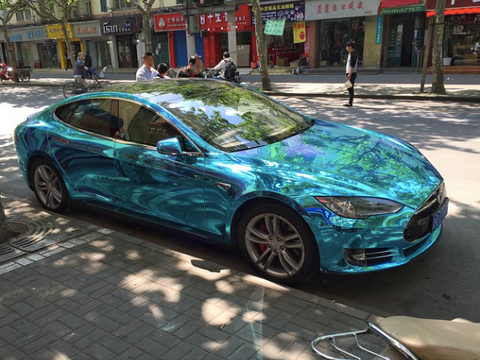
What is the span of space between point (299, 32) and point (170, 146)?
23575mm

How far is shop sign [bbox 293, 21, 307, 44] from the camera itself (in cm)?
2523

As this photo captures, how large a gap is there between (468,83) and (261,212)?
16725 millimetres

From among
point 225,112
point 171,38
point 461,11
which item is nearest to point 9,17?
point 171,38

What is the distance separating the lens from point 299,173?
3.35 metres

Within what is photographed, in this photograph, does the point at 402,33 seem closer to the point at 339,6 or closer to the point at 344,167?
the point at 339,6

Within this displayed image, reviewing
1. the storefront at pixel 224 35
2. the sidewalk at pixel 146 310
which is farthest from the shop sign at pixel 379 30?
the sidewalk at pixel 146 310

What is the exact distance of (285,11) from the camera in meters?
25.3

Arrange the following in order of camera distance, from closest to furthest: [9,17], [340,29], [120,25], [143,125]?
[143,125] → [340,29] → [9,17] → [120,25]

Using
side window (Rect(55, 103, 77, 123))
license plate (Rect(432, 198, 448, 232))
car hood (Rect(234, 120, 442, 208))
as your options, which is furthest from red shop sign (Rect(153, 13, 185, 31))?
license plate (Rect(432, 198, 448, 232))

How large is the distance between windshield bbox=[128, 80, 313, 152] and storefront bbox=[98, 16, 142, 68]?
98.5ft

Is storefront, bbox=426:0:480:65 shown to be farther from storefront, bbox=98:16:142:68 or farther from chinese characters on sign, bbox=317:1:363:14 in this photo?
storefront, bbox=98:16:142:68

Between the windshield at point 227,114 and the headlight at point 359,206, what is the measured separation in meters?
1.00

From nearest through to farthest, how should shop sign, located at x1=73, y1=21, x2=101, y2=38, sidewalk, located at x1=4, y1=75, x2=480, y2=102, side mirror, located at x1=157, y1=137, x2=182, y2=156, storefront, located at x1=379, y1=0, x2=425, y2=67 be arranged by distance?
side mirror, located at x1=157, y1=137, x2=182, y2=156 → sidewalk, located at x1=4, y1=75, x2=480, y2=102 → storefront, located at x1=379, y1=0, x2=425, y2=67 → shop sign, located at x1=73, y1=21, x2=101, y2=38

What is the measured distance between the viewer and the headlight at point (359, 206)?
10.3ft
